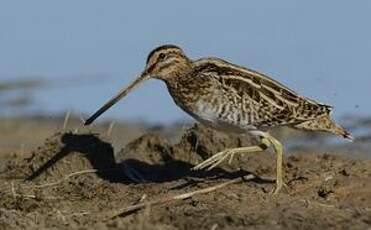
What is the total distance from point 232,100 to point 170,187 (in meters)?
0.69

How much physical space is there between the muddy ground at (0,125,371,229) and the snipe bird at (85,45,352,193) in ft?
0.83

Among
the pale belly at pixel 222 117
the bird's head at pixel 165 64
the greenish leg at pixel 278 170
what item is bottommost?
the greenish leg at pixel 278 170

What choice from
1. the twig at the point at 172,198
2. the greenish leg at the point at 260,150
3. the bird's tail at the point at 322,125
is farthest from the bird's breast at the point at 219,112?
the bird's tail at the point at 322,125

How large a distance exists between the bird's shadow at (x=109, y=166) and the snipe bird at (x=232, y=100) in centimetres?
52

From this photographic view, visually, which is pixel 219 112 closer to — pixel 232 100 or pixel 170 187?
pixel 232 100

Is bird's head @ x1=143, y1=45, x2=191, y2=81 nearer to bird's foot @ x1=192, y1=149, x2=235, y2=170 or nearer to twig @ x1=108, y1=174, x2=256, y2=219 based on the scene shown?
bird's foot @ x1=192, y1=149, x2=235, y2=170

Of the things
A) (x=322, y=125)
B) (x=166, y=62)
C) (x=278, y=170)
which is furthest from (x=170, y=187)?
(x=322, y=125)

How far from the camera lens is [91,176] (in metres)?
10.2

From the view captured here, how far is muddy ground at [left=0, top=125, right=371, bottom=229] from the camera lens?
820cm

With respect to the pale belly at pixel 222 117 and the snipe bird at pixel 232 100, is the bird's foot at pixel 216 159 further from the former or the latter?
the pale belly at pixel 222 117

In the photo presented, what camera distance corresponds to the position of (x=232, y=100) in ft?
31.2

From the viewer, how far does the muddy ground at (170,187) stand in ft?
26.9

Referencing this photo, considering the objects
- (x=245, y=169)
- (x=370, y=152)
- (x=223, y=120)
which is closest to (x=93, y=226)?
(x=223, y=120)

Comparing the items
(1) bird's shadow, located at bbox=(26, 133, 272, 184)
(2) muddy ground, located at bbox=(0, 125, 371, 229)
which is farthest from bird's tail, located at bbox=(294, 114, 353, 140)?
(1) bird's shadow, located at bbox=(26, 133, 272, 184)
